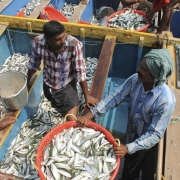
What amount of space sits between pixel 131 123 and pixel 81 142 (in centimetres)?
81

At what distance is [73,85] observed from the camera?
4148 millimetres

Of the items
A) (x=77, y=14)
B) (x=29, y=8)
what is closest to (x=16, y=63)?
(x=77, y=14)

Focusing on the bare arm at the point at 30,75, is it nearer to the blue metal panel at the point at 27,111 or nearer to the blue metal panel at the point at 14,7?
the blue metal panel at the point at 27,111

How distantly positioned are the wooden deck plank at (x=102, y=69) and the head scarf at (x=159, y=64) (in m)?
1.49

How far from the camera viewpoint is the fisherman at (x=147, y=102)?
2.51 meters

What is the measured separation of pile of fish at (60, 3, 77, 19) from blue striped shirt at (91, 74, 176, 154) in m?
5.52

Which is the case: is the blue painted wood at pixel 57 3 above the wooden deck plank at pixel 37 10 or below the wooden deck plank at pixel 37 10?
below

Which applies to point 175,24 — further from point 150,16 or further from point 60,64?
point 60,64

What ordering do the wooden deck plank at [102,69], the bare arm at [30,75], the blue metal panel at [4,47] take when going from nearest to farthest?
1. the bare arm at [30,75]
2. the wooden deck plank at [102,69]
3. the blue metal panel at [4,47]

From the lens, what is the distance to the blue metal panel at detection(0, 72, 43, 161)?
13.2 feet


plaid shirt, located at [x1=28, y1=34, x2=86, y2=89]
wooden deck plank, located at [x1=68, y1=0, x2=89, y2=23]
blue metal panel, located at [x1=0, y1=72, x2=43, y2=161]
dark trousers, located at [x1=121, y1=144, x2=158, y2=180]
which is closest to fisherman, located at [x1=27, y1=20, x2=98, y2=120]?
plaid shirt, located at [x1=28, y1=34, x2=86, y2=89]

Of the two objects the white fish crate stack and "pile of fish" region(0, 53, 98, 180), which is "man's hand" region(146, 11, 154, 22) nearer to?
"pile of fish" region(0, 53, 98, 180)

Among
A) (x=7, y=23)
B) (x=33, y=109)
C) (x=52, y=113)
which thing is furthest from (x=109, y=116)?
(x=7, y=23)

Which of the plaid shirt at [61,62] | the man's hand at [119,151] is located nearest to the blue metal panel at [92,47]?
the plaid shirt at [61,62]
